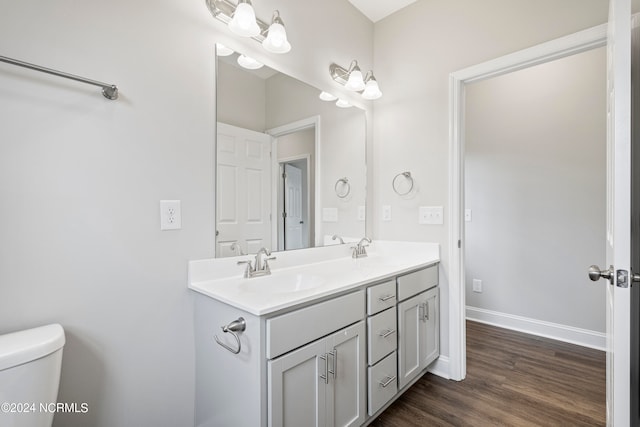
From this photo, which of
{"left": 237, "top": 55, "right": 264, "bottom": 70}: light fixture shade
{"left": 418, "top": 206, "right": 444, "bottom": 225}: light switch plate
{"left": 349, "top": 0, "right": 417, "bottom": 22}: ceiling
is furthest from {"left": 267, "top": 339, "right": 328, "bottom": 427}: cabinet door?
{"left": 349, "top": 0, "right": 417, "bottom": 22}: ceiling

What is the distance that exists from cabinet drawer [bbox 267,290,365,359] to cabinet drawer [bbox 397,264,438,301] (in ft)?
1.24

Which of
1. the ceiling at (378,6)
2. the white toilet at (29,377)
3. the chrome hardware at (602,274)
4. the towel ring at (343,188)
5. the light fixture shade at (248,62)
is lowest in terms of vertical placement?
the white toilet at (29,377)

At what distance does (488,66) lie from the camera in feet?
6.15

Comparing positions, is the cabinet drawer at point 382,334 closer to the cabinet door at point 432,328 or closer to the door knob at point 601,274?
the cabinet door at point 432,328

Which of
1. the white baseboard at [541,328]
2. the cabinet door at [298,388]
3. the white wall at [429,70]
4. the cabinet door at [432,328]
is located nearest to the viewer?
the cabinet door at [298,388]

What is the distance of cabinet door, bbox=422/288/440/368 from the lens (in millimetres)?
1912

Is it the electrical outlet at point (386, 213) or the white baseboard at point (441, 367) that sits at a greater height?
the electrical outlet at point (386, 213)

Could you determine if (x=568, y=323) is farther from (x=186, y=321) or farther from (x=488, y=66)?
(x=186, y=321)

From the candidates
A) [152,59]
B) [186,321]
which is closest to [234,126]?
[152,59]

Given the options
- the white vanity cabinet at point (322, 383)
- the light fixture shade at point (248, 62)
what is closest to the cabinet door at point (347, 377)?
the white vanity cabinet at point (322, 383)

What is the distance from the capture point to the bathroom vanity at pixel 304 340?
1.04 meters

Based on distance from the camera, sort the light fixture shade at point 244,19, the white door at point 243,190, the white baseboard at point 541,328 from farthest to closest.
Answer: the white baseboard at point 541,328, the white door at point 243,190, the light fixture shade at point 244,19

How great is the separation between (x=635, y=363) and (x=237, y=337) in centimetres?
155

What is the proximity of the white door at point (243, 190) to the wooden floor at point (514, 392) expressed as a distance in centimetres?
119
